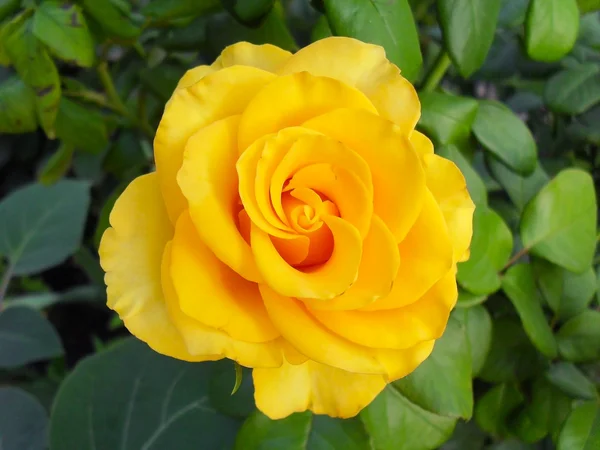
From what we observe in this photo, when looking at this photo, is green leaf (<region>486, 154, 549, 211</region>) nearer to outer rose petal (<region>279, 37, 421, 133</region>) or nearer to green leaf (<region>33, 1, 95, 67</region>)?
outer rose petal (<region>279, 37, 421, 133</region>)

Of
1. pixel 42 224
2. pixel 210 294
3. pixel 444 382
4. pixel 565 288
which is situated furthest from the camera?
pixel 42 224

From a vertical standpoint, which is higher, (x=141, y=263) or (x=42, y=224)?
(x=141, y=263)

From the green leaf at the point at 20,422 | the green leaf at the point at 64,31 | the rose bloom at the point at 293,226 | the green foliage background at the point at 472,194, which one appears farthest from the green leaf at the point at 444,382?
the green leaf at the point at 20,422

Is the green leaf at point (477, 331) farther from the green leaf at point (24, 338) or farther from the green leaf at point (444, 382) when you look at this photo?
the green leaf at point (24, 338)

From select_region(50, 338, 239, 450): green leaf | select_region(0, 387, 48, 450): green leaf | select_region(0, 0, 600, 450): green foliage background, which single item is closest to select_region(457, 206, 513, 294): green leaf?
select_region(0, 0, 600, 450): green foliage background

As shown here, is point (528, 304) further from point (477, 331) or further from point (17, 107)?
point (17, 107)

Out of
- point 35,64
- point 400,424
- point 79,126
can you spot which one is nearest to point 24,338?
point 79,126

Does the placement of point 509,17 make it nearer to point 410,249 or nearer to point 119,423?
point 410,249
